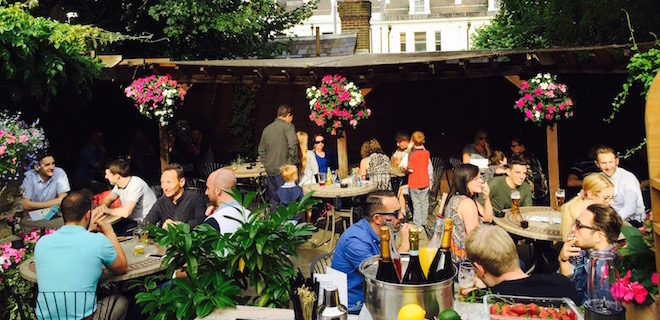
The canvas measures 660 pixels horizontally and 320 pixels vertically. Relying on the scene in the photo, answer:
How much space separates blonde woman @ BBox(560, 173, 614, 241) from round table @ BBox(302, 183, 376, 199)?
3.19 meters

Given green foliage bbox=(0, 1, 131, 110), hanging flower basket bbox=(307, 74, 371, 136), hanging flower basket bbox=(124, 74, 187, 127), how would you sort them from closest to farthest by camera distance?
green foliage bbox=(0, 1, 131, 110), hanging flower basket bbox=(307, 74, 371, 136), hanging flower basket bbox=(124, 74, 187, 127)

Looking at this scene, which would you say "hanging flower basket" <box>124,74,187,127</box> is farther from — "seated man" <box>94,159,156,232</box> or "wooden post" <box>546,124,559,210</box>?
"wooden post" <box>546,124,559,210</box>

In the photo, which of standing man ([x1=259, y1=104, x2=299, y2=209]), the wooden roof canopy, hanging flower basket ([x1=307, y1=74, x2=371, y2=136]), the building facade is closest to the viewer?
the wooden roof canopy

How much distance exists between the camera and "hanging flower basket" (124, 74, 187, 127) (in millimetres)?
8602

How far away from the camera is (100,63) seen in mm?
7438

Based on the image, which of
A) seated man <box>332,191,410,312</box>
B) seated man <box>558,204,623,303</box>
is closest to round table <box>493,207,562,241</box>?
seated man <box>558,204,623,303</box>

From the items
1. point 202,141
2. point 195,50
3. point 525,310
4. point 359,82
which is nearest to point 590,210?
point 525,310

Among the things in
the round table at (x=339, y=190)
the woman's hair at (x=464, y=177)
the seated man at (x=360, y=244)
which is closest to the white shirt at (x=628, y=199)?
the woman's hair at (x=464, y=177)

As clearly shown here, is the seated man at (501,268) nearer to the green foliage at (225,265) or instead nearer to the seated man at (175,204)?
the green foliage at (225,265)

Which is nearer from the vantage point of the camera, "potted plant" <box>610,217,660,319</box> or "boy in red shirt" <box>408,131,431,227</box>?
"potted plant" <box>610,217,660,319</box>

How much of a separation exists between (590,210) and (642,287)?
2.17 metres

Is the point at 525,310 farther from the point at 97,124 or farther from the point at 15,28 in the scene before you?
the point at 97,124

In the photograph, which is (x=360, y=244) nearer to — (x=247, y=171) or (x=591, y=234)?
(x=591, y=234)

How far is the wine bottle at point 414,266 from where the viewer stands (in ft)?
7.34
